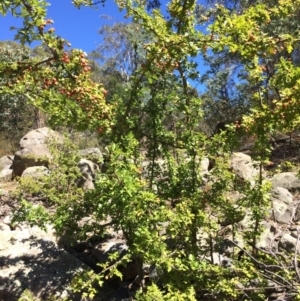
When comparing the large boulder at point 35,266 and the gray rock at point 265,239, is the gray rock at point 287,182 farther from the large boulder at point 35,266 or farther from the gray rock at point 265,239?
the large boulder at point 35,266

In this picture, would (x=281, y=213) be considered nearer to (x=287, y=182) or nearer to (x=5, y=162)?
(x=287, y=182)

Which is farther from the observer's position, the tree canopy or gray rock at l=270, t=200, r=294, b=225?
gray rock at l=270, t=200, r=294, b=225

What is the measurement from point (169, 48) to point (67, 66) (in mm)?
805

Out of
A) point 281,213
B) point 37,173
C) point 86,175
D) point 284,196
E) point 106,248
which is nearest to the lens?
point 106,248

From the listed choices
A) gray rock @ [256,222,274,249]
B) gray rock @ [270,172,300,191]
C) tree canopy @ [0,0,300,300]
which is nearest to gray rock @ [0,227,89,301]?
tree canopy @ [0,0,300,300]

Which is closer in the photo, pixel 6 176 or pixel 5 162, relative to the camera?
pixel 6 176

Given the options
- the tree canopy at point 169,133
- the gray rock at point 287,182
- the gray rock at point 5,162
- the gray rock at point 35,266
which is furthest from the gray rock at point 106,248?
the gray rock at point 5,162

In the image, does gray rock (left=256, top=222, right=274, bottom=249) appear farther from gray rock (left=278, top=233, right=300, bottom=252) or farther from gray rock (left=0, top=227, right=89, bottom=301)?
gray rock (left=0, top=227, right=89, bottom=301)

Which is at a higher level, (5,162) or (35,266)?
(5,162)

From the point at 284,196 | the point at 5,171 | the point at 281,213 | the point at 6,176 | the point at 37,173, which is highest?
the point at 5,171

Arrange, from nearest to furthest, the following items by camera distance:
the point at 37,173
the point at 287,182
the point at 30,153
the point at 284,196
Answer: the point at 284,196 < the point at 287,182 < the point at 37,173 < the point at 30,153

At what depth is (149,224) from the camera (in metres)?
3.33

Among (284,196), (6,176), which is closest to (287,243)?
(284,196)

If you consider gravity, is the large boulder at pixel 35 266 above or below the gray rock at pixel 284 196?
below
